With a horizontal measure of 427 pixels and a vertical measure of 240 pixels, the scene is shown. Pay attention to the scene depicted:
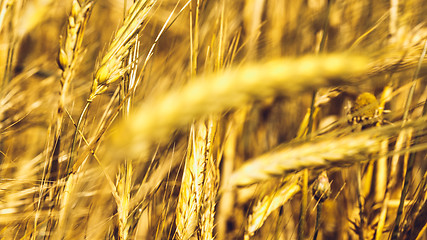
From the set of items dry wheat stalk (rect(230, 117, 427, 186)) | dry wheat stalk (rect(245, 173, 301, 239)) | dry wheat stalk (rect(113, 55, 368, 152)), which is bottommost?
dry wheat stalk (rect(245, 173, 301, 239))

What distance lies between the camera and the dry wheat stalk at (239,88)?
316 millimetres

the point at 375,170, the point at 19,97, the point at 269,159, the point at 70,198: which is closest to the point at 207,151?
the point at 269,159

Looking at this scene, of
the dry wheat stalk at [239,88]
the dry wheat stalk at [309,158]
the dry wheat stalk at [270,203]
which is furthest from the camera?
the dry wheat stalk at [270,203]

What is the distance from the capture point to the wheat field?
14.7 inches

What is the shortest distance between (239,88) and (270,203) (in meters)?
0.33

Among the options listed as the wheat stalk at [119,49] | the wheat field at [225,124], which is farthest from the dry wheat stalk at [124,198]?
the wheat stalk at [119,49]

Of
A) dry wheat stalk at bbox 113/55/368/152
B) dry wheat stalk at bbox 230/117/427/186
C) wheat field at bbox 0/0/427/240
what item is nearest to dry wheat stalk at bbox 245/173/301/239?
wheat field at bbox 0/0/427/240

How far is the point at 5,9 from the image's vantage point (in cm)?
58

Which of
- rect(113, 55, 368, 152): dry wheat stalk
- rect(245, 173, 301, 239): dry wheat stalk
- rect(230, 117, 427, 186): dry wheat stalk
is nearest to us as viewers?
rect(113, 55, 368, 152): dry wheat stalk

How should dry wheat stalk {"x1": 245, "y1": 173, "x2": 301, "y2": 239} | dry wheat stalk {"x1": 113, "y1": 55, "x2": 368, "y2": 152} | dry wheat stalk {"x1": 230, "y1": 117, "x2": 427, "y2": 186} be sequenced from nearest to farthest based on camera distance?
dry wheat stalk {"x1": 113, "y1": 55, "x2": 368, "y2": 152}
dry wheat stalk {"x1": 230, "y1": 117, "x2": 427, "y2": 186}
dry wheat stalk {"x1": 245, "y1": 173, "x2": 301, "y2": 239}

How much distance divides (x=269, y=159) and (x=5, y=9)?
0.47 meters

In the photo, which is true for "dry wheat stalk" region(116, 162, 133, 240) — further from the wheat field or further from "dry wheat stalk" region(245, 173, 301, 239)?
"dry wheat stalk" region(245, 173, 301, 239)

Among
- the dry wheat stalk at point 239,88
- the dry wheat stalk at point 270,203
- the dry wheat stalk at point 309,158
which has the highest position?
the dry wheat stalk at point 239,88

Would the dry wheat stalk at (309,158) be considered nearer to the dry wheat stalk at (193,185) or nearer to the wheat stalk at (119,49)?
the dry wheat stalk at (193,185)
